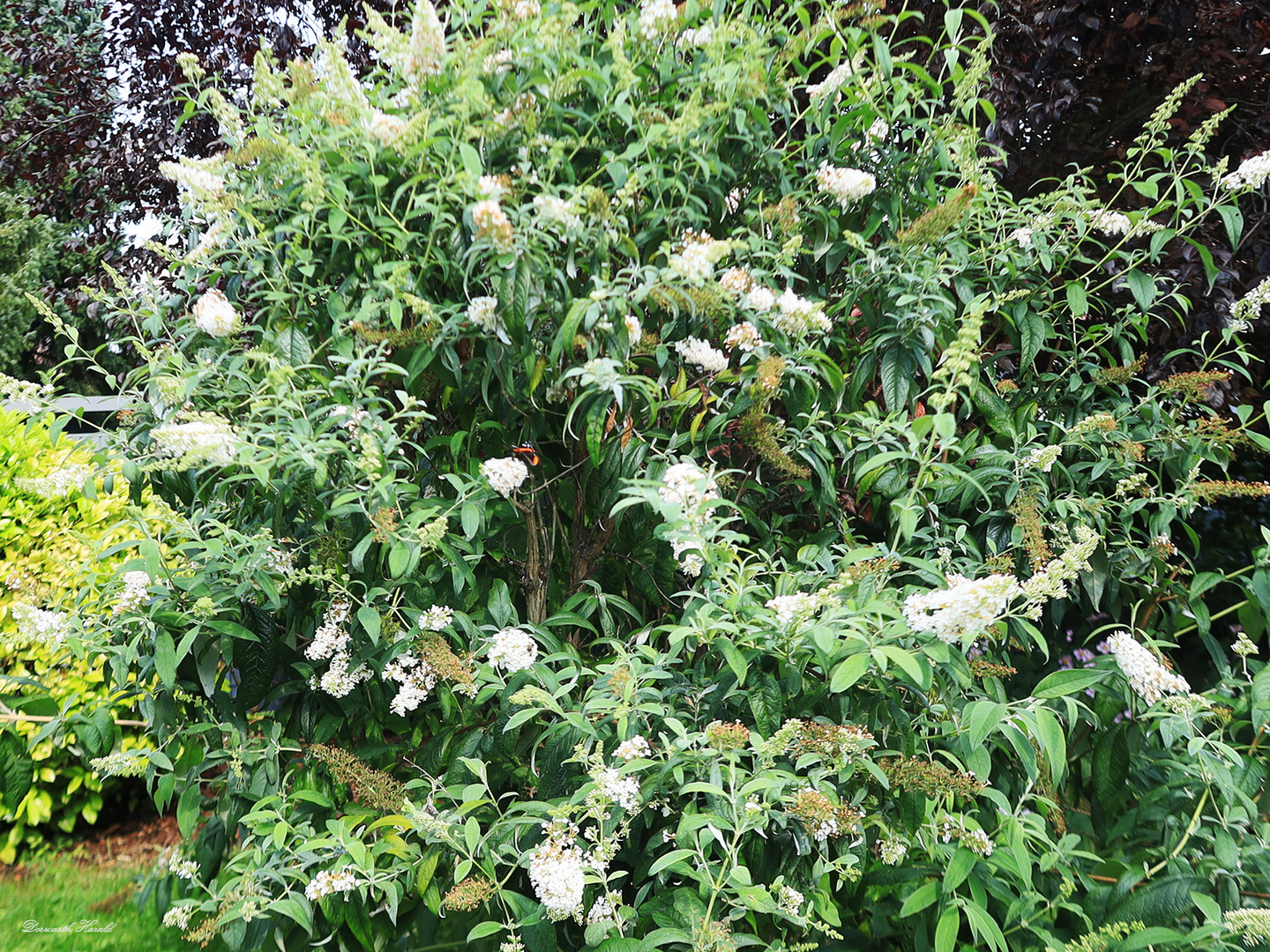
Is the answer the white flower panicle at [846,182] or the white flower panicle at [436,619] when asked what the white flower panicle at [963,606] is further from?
the white flower panicle at [846,182]

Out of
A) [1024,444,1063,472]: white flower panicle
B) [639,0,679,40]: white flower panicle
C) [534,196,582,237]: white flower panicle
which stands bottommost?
[1024,444,1063,472]: white flower panicle

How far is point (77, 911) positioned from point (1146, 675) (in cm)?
375

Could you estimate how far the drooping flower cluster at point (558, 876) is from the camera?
55.4 inches

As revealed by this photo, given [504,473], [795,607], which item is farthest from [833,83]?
[795,607]

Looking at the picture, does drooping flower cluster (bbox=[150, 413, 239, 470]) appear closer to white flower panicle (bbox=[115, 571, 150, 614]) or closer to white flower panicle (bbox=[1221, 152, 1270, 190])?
white flower panicle (bbox=[115, 571, 150, 614])

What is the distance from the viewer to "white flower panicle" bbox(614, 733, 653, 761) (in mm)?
1542

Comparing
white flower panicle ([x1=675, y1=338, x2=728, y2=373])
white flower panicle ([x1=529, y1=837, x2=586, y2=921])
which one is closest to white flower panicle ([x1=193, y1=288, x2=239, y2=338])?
white flower panicle ([x1=675, y1=338, x2=728, y2=373])

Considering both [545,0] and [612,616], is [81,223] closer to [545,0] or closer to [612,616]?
[545,0]

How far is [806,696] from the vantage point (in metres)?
1.69

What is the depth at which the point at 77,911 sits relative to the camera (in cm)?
324

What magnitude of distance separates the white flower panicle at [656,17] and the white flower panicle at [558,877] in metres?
1.91

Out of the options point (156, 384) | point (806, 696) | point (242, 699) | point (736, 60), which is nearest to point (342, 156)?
point (156, 384)

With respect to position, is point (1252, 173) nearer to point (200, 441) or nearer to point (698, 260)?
point (698, 260)

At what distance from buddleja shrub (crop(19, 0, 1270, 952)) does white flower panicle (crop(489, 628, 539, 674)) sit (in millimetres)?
21
